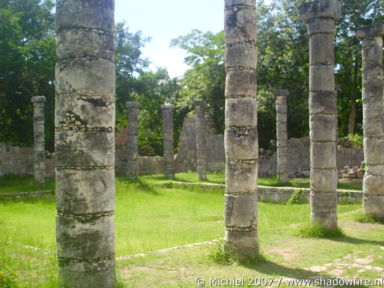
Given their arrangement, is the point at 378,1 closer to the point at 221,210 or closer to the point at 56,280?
the point at 221,210

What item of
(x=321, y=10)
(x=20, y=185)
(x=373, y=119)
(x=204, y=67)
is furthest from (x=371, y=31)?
(x=204, y=67)

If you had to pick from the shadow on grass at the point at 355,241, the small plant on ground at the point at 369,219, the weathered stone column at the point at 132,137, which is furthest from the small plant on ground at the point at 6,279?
the weathered stone column at the point at 132,137

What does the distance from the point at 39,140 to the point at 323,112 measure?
45.6ft

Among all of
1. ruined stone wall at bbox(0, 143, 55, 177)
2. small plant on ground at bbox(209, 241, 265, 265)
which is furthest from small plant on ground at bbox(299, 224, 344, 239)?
ruined stone wall at bbox(0, 143, 55, 177)

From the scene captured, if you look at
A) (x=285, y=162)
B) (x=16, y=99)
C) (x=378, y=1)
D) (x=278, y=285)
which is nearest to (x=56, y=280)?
(x=278, y=285)

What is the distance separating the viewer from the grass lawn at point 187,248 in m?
6.35

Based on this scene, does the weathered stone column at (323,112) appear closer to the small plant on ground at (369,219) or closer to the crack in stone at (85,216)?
the small plant on ground at (369,219)

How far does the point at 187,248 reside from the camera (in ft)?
25.9

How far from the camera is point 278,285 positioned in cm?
584

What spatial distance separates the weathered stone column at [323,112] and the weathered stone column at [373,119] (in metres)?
2.05

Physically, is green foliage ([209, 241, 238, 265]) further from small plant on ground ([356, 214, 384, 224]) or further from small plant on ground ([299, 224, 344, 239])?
small plant on ground ([356, 214, 384, 224])

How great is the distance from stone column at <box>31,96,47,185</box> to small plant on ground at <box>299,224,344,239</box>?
13.4 metres

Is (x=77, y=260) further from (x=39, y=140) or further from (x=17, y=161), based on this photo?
(x=17, y=161)

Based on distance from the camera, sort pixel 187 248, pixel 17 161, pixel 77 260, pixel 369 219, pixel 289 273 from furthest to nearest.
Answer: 1. pixel 17 161
2. pixel 369 219
3. pixel 187 248
4. pixel 289 273
5. pixel 77 260
